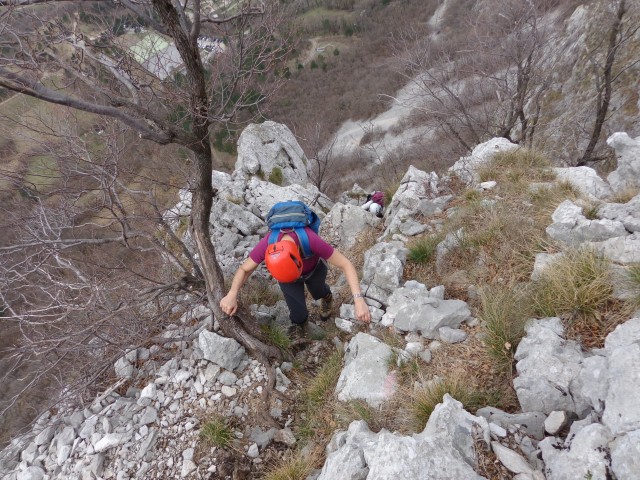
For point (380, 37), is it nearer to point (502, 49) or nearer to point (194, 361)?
point (502, 49)

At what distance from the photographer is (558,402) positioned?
2205 millimetres

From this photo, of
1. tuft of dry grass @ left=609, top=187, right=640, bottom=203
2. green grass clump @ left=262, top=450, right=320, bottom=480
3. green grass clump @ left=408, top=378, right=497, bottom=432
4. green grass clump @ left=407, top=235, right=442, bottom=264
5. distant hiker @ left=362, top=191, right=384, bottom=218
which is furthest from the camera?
distant hiker @ left=362, top=191, right=384, bottom=218

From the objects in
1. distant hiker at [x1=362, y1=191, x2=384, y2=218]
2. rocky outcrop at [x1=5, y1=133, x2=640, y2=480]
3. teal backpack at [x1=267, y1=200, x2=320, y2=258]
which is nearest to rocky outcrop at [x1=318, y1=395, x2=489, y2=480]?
rocky outcrop at [x1=5, y1=133, x2=640, y2=480]

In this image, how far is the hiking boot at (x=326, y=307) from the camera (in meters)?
4.64

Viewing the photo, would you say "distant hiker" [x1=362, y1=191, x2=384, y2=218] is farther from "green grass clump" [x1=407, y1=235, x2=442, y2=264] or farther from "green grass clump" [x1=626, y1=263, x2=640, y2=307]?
"green grass clump" [x1=626, y1=263, x2=640, y2=307]

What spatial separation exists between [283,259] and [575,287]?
2353mm

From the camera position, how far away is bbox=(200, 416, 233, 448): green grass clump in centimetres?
327

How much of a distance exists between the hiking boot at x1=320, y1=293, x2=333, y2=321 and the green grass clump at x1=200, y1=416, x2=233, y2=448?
1776 mm

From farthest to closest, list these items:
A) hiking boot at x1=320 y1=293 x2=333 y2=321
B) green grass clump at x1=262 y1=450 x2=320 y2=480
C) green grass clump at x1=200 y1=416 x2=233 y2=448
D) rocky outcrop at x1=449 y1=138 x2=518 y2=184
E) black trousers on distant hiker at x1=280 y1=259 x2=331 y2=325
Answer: rocky outcrop at x1=449 y1=138 x2=518 y2=184, hiking boot at x1=320 y1=293 x2=333 y2=321, black trousers on distant hiker at x1=280 y1=259 x2=331 y2=325, green grass clump at x1=200 y1=416 x2=233 y2=448, green grass clump at x1=262 y1=450 x2=320 y2=480

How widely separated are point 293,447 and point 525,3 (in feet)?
38.6

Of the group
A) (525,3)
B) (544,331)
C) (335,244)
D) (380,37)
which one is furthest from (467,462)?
(380,37)

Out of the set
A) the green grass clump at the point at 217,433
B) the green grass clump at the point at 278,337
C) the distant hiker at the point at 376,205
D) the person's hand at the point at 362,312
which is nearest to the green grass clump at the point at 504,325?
the person's hand at the point at 362,312

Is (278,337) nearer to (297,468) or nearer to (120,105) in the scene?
(297,468)

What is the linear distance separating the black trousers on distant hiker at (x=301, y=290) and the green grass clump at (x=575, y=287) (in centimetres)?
223
